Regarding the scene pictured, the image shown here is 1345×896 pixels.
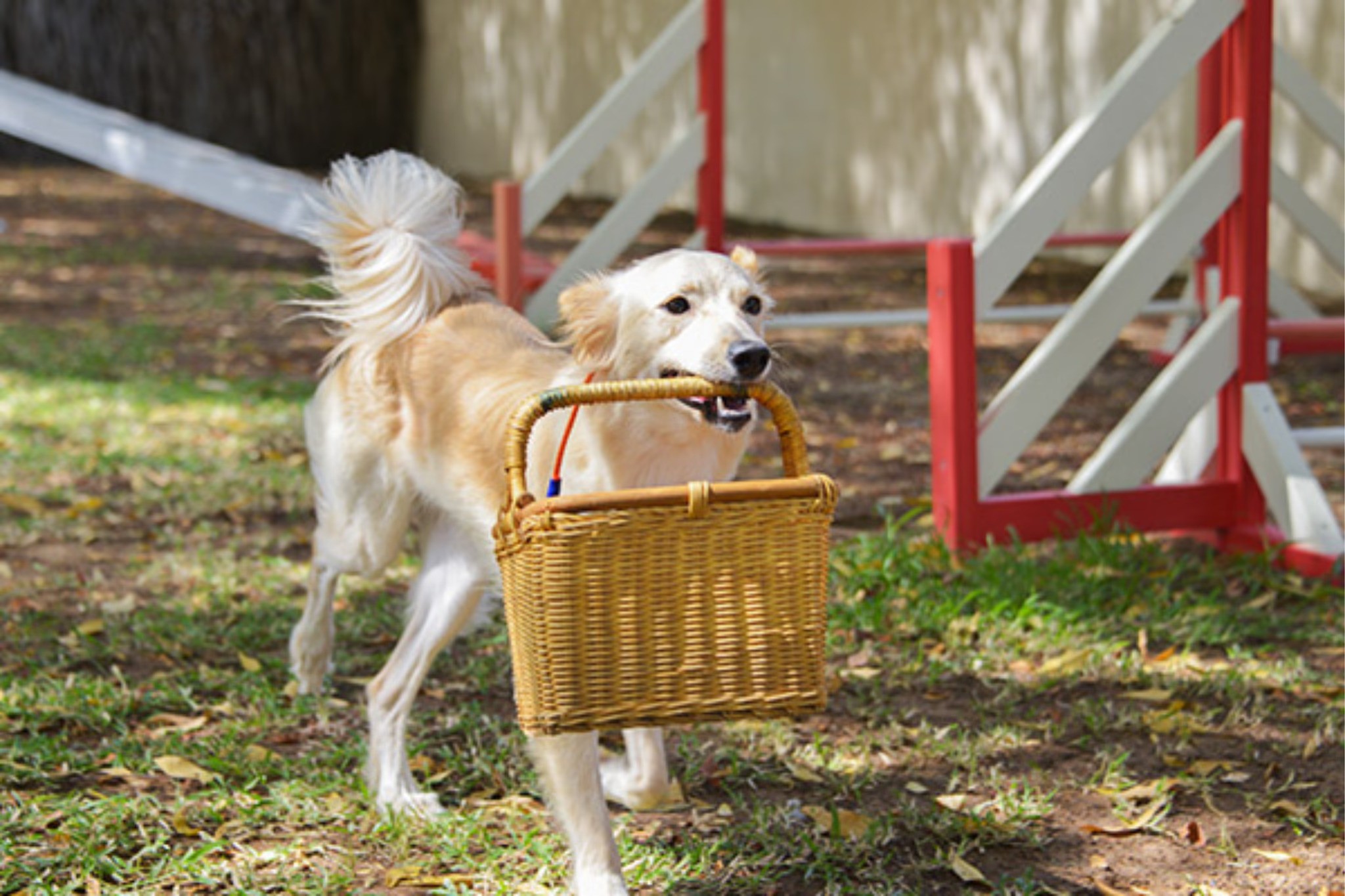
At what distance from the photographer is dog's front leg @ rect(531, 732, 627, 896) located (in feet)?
9.69

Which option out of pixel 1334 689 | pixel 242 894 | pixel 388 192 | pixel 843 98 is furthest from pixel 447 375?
pixel 843 98

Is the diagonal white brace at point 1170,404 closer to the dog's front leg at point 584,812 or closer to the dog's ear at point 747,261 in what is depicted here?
the dog's ear at point 747,261

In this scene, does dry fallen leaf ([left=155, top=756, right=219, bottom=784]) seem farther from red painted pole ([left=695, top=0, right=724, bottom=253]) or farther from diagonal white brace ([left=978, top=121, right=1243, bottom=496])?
red painted pole ([left=695, top=0, right=724, bottom=253])

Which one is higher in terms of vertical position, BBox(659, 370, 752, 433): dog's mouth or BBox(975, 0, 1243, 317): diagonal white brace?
BBox(975, 0, 1243, 317): diagonal white brace

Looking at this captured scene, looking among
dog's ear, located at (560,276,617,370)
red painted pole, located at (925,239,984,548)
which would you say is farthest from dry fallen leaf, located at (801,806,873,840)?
red painted pole, located at (925,239,984,548)

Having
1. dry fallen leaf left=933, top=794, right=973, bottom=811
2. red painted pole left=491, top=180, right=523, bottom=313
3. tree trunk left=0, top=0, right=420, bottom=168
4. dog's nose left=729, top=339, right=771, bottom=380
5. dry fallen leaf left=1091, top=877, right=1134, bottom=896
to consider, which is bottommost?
dry fallen leaf left=1091, top=877, right=1134, bottom=896

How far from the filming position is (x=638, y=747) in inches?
137

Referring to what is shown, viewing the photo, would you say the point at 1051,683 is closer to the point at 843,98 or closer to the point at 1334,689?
the point at 1334,689

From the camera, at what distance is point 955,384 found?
479cm

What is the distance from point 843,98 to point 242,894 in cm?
1061

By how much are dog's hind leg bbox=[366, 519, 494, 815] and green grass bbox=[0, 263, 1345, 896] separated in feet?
0.26

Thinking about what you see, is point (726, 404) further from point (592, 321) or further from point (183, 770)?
point (183, 770)

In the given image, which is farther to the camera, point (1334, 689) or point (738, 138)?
point (738, 138)

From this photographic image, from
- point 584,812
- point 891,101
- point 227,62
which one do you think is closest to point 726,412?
point 584,812
